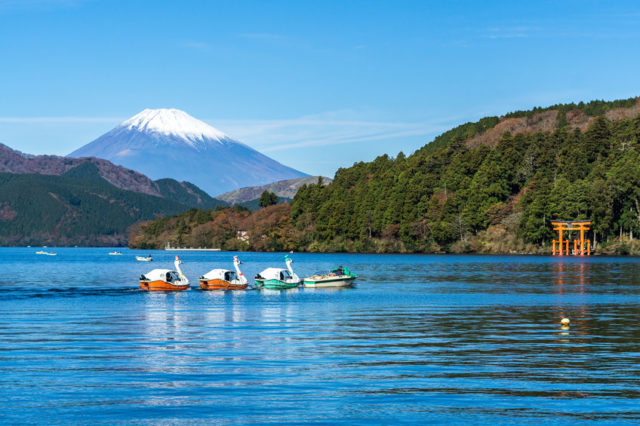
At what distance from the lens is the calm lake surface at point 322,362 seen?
66.2 feet

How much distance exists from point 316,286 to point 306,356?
45546mm

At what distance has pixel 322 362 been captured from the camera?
→ 90.2 ft

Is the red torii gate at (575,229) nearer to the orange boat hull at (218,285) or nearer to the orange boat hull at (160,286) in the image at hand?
the orange boat hull at (218,285)

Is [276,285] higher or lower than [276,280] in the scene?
lower

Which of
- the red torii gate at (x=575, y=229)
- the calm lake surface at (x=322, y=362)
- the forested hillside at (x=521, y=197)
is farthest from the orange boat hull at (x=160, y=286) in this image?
the forested hillside at (x=521, y=197)

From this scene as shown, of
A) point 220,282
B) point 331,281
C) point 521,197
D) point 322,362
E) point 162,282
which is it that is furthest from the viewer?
point 521,197

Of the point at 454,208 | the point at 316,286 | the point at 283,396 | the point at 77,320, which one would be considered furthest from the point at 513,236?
the point at 283,396

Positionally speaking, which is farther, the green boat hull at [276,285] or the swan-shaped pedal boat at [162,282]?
the green boat hull at [276,285]

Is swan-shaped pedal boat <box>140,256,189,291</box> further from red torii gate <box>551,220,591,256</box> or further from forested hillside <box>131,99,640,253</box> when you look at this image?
forested hillside <box>131,99,640,253</box>

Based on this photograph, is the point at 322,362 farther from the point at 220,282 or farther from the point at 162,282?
the point at 162,282

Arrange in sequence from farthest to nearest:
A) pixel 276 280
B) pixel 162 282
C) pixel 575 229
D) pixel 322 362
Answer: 1. pixel 575 229
2. pixel 276 280
3. pixel 162 282
4. pixel 322 362

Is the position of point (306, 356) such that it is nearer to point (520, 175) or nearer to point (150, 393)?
point (150, 393)

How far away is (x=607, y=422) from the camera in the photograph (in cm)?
1891

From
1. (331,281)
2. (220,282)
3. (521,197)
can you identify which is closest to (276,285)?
(220,282)
